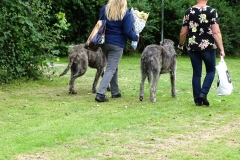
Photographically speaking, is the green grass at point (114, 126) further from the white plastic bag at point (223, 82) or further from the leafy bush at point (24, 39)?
the leafy bush at point (24, 39)

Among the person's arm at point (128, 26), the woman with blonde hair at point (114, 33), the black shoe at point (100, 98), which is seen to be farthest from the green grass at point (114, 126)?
the person's arm at point (128, 26)

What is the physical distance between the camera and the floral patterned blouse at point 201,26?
1117cm

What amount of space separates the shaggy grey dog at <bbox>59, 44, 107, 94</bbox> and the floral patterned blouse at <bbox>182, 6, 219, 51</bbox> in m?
2.81

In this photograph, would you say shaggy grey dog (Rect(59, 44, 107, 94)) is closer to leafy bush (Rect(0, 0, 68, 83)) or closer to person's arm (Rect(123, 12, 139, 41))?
person's arm (Rect(123, 12, 139, 41))

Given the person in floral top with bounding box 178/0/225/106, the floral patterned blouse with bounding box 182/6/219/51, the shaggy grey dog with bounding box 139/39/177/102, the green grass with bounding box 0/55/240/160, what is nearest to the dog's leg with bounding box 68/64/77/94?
the green grass with bounding box 0/55/240/160

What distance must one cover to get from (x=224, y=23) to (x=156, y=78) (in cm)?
1659

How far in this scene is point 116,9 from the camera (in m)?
12.0

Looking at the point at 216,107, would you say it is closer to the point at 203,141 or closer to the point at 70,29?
the point at 203,141

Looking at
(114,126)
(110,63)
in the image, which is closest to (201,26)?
(110,63)

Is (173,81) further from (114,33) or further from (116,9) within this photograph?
(116,9)

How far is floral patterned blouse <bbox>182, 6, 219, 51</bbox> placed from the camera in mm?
11172

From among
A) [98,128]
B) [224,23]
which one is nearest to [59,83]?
[98,128]

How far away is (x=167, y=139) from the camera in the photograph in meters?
8.54

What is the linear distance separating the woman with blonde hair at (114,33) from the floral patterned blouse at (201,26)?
137cm
